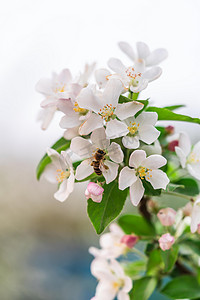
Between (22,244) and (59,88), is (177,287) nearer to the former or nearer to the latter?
(59,88)

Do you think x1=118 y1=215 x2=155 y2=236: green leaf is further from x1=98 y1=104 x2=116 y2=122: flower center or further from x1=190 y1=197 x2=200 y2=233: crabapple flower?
x1=98 y1=104 x2=116 y2=122: flower center

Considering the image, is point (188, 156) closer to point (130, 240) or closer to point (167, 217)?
point (167, 217)

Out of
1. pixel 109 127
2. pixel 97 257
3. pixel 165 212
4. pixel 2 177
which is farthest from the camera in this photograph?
pixel 2 177

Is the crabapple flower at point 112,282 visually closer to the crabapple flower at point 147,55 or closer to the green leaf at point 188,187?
the green leaf at point 188,187

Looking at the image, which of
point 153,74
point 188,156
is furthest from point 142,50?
point 188,156

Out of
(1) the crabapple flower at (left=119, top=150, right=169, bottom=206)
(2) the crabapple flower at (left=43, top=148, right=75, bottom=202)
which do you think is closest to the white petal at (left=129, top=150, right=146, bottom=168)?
(1) the crabapple flower at (left=119, top=150, right=169, bottom=206)

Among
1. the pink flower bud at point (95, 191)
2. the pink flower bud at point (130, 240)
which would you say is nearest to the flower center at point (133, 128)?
the pink flower bud at point (95, 191)

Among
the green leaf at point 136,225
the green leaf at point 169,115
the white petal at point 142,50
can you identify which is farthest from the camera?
the green leaf at point 136,225

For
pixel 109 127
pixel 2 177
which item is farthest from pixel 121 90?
pixel 2 177
